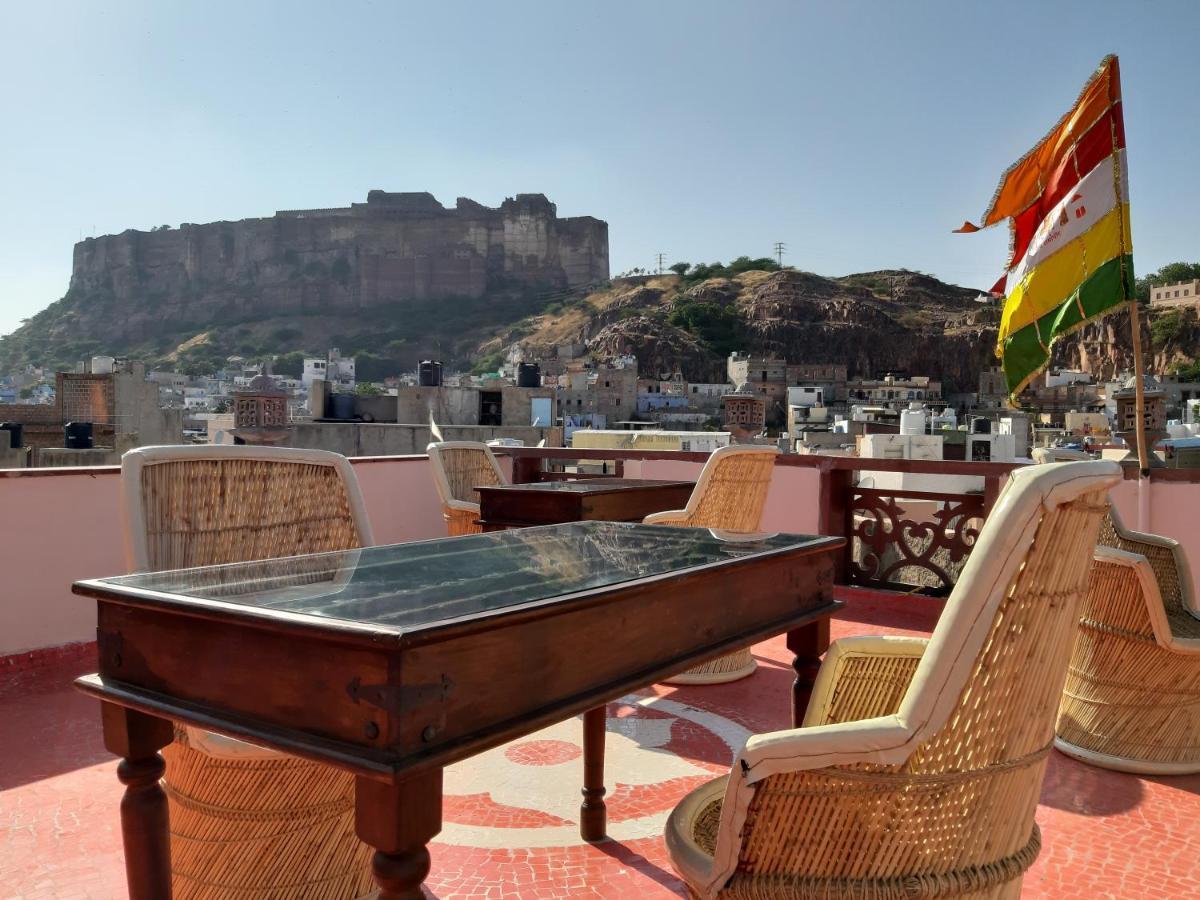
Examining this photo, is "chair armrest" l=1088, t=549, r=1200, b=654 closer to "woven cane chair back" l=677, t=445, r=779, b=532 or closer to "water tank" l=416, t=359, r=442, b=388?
"woven cane chair back" l=677, t=445, r=779, b=532

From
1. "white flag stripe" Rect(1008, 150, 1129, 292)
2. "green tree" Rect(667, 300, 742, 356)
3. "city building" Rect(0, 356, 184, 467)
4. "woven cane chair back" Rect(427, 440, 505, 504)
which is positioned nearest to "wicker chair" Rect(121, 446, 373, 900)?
"woven cane chair back" Rect(427, 440, 505, 504)

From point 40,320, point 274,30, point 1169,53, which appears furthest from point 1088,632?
point 40,320

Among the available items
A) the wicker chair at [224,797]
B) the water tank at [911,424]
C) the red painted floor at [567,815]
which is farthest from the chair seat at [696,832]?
the water tank at [911,424]

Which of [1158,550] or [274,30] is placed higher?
[274,30]

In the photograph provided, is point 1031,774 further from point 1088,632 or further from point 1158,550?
point 1158,550

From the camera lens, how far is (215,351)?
7812 centimetres

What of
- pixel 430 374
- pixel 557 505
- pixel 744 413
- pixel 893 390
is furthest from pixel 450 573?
pixel 893 390

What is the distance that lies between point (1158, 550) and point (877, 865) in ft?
6.25

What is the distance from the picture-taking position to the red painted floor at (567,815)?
66.0 inches

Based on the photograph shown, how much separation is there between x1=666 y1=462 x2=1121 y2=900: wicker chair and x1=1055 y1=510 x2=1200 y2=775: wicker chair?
1.33m

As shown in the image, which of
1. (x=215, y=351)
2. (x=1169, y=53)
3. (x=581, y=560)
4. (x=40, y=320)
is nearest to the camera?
(x=581, y=560)

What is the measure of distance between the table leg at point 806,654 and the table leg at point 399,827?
37.0 inches

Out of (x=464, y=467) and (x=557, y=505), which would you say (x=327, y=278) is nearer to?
(x=464, y=467)

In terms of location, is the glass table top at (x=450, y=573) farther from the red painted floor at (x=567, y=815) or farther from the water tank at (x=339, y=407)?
the water tank at (x=339, y=407)
